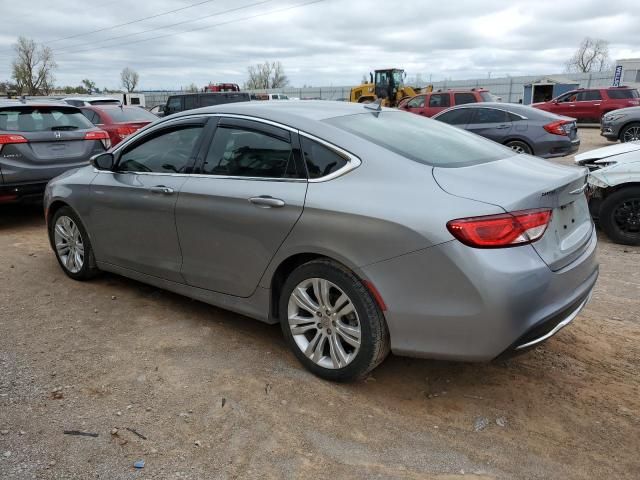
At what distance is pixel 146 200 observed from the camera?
13.2ft

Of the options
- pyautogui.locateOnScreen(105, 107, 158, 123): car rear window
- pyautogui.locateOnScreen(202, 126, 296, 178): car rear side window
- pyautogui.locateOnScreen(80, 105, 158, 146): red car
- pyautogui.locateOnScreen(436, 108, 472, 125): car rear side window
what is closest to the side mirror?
pyautogui.locateOnScreen(202, 126, 296, 178): car rear side window

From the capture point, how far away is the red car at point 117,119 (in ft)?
33.5

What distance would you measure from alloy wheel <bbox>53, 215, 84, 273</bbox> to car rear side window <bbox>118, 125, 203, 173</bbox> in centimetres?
91

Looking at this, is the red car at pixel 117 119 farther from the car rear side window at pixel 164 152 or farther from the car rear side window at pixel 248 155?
the car rear side window at pixel 248 155

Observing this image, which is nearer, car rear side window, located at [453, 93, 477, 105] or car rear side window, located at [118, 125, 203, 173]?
car rear side window, located at [118, 125, 203, 173]

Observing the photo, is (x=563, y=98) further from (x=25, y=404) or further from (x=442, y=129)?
(x=25, y=404)

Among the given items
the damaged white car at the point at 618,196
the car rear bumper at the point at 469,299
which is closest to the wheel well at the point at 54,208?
the car rear bumper at the point at 469,299

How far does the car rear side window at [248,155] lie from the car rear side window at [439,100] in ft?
52.5

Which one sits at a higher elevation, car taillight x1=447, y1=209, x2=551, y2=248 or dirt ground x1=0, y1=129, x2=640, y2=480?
car taillight x1=447, y1=209, x2=551, y2=248

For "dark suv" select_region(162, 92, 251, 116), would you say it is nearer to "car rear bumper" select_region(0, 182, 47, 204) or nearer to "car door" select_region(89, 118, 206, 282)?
"car rear bumper" select_region(0, 182, 47, 204)

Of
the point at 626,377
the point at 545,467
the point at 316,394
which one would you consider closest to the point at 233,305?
the point at 316,394

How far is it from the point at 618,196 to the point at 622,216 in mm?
239

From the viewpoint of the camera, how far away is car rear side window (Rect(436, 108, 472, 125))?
39.5 feet

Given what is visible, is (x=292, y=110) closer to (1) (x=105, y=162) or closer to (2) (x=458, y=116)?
(1) (x=105, y=162)
